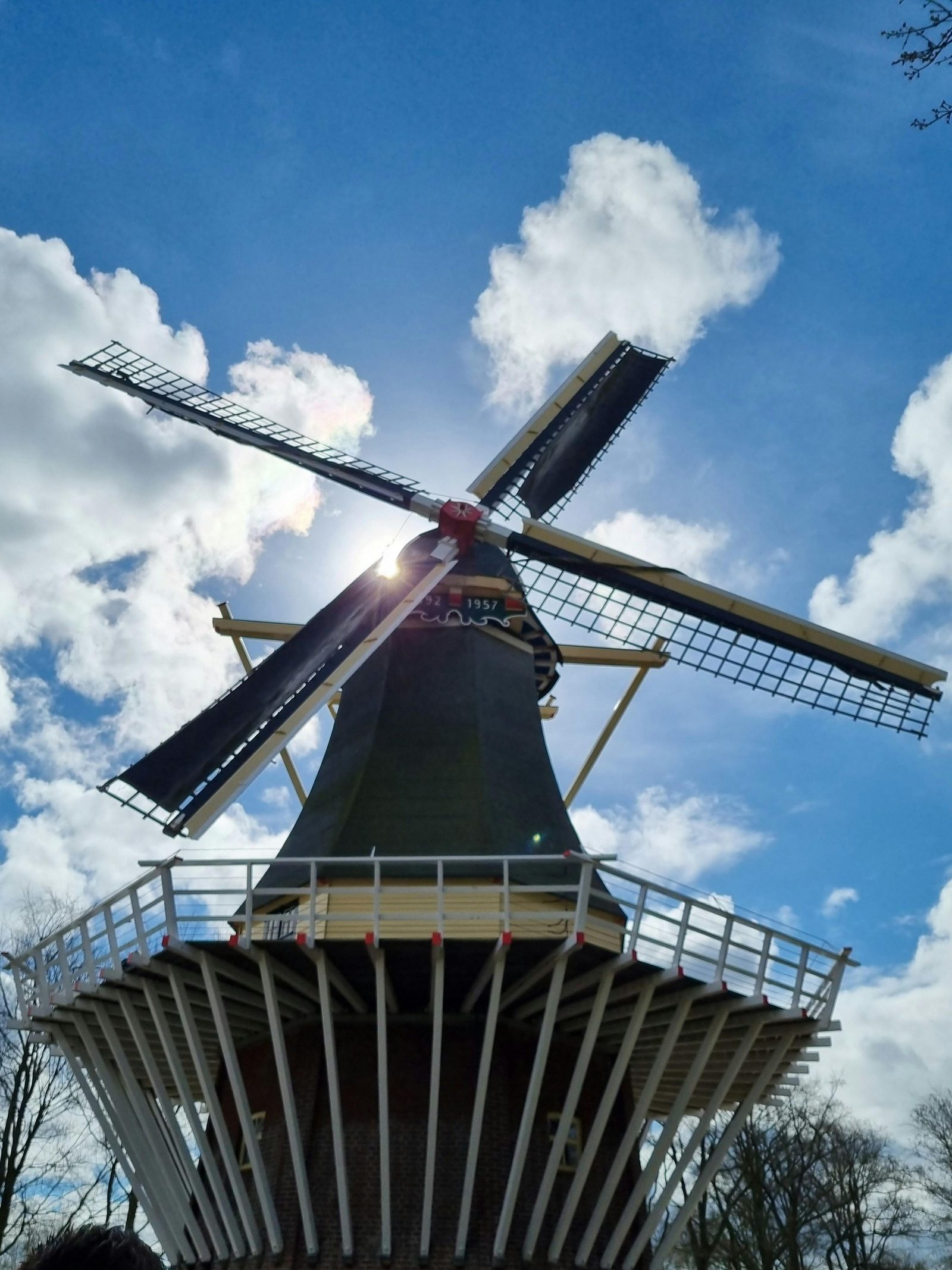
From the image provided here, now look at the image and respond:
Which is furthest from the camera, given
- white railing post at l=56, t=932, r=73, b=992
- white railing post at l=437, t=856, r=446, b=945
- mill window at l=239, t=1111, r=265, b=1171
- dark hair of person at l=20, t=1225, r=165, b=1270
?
mill window at l=239, t=1111, r=265, b=1171

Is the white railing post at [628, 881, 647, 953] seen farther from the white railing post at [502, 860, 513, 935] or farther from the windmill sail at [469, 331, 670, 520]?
the windmill sail at [469, 331, 670, 520]

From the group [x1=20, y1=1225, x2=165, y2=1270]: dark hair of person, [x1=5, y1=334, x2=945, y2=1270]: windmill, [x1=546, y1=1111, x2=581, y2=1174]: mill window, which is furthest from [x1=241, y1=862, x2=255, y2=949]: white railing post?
[x1=20, y1=1225, x2=165, y2=1270]: dark hair of person

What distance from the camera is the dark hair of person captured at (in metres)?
Answer: 2.06

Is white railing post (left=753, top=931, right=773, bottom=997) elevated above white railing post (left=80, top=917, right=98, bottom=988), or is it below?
above

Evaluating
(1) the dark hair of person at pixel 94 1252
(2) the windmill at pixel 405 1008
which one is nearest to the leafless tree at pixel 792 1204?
(2) the windmill at pixel 405 1008

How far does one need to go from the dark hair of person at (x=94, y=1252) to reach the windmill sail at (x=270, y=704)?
10422 mm

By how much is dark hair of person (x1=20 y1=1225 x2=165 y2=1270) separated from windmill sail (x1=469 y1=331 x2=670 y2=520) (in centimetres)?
1804

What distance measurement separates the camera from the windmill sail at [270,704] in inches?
503

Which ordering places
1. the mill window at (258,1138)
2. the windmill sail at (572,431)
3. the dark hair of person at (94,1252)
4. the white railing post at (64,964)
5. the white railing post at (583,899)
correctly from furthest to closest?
the windmill sail at (572,431) → the mill window at (258,1138) → the white railing post at (64,964) → the white railing post at (583,899) → the dark hair of person at (94,1252)

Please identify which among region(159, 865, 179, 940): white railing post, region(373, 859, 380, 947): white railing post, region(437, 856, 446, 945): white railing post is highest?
region(437, 856, 446, 945): white railing post

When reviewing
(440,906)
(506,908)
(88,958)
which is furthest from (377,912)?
(88,958)

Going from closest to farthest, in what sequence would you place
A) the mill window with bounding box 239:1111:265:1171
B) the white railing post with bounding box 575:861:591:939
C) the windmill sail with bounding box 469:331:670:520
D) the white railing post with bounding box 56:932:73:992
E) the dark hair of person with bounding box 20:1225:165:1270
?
the dark hair of person with bounding box 20:1225:165:1270
the white railing post with bounding box 575:861:591:939
the white railing post with bounding box 56:932:73:992
the mill window with bounding box 239:1111:265:1171
the windmill sail with bounding box 469:331:670:520

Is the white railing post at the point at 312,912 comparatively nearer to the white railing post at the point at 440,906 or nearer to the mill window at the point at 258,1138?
the white railing post at the point at 440,906

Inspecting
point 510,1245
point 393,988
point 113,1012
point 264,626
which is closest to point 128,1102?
point 113,1012
